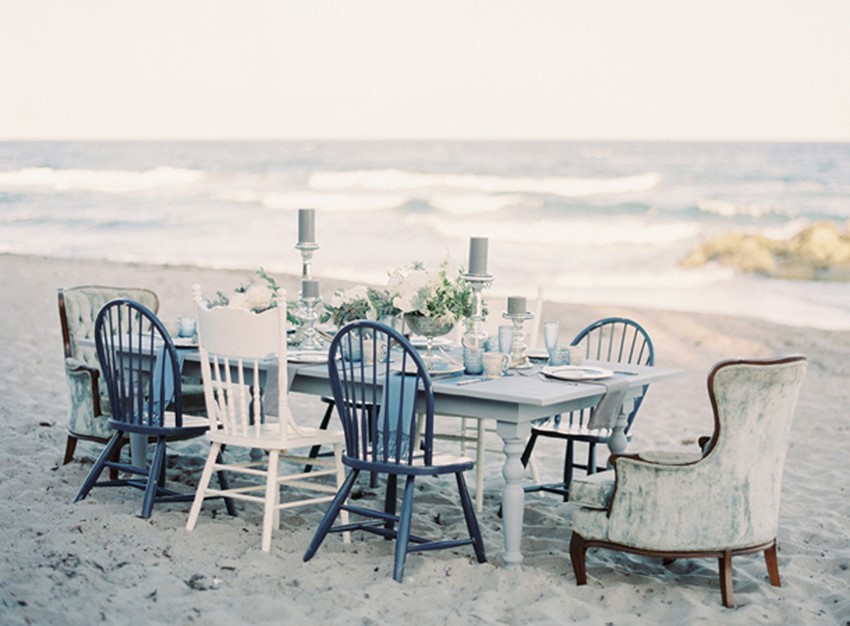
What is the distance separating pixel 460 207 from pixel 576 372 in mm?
20512

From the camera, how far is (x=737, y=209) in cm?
2341

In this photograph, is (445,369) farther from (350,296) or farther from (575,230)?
(575,230)

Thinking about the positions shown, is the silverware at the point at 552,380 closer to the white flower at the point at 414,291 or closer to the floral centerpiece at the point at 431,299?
the floral centerpiece at the point at 431,299

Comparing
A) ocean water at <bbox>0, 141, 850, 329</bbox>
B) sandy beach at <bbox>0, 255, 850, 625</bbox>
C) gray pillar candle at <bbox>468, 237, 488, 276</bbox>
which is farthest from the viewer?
ocean water at <bbox>0, 141, 850, 329</bbox>

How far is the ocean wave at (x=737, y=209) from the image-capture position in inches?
903

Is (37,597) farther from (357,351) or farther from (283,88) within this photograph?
(283,88)

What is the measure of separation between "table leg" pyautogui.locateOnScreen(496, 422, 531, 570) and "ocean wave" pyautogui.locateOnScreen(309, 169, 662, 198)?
22.0 m

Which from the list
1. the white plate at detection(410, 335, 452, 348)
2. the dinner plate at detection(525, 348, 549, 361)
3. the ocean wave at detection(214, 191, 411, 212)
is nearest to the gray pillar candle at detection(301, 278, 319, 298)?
the white plate at detection(410, 335, 452, 348)

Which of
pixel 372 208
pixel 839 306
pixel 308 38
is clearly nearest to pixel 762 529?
pixel 839 306

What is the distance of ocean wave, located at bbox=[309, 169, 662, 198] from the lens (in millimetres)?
26078

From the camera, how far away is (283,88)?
26.3 metres

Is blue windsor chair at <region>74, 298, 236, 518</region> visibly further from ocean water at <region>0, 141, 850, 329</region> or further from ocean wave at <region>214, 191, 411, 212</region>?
ocean wave at <region>214, 191, 411, 212</region>

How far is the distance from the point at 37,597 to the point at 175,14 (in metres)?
22.2

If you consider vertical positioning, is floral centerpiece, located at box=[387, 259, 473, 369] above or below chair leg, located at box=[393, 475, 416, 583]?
above
